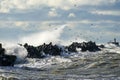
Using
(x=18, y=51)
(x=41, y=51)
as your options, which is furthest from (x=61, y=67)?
(x=41, y=51)

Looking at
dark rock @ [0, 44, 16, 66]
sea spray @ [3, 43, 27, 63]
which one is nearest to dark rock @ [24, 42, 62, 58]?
sea spray @ [3, 43, 27, 63]

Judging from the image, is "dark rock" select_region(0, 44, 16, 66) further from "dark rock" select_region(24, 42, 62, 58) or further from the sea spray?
"dark rock" select_region(24, 42, 62, 58)

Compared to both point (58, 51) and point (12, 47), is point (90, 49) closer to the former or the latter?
point (58, 51)

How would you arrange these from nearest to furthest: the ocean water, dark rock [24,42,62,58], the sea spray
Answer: the ocean water, the sea spray, dark rock [24,42,62,58]

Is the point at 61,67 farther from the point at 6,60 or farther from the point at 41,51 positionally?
the point at 41,51

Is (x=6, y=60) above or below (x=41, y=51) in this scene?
below

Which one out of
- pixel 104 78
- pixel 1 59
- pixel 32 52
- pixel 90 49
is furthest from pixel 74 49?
pixel 104 78

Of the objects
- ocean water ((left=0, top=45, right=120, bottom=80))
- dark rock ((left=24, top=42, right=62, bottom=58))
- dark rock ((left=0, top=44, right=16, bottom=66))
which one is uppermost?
dark rock ((left=24, top=42, right=62, bottom=58))

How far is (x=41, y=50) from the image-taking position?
97812mm

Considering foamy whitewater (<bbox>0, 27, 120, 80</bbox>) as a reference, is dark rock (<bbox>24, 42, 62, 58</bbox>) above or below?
above

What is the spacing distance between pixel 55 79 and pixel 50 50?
196ft

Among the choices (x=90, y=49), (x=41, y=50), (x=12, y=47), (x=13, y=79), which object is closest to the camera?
(x=13, y=79)

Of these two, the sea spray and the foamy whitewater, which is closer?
the foamy whitewater

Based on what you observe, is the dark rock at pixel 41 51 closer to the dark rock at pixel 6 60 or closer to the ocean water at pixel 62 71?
the ocean water at pixel 62 71
